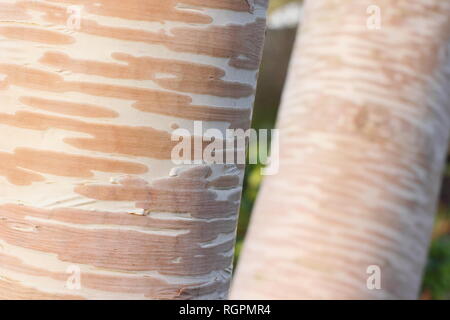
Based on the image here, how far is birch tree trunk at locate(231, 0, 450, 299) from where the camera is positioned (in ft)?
7.48

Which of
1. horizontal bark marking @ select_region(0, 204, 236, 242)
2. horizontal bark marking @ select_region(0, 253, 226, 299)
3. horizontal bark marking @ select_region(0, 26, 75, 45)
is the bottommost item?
horizontal bark marking @ select_region(0, 253, 226, 299)

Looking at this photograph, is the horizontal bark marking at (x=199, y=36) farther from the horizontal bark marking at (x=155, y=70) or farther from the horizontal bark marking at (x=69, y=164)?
the horizontal bark marking at (x=69, y=164)

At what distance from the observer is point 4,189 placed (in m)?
1.10

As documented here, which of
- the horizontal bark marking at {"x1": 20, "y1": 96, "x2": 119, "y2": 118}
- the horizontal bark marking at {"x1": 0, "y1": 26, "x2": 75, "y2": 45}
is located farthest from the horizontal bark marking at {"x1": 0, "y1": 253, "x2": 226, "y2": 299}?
the horizontal bark marking at {"x1": 0, "y1": 26, "x2": 75, "y2": 45}

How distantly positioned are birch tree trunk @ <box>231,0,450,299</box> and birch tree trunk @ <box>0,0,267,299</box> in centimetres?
123

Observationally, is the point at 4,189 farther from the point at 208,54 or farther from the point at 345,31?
the point at 345,31

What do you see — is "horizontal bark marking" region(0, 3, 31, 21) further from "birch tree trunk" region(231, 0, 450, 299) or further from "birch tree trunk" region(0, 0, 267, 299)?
"birch tree trunk" region(231, 0, 450, 299)

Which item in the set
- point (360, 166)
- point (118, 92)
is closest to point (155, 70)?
point (118, 92)

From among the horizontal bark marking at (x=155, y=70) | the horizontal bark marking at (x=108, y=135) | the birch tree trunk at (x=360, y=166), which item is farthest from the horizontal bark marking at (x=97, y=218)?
the birch tree trunk at (x=360, y=166)

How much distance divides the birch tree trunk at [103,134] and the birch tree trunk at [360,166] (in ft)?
4.04

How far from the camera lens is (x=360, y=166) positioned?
229cm

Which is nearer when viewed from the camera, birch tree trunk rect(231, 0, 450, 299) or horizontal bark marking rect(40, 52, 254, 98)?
horizontal bark marking rect(40, 52, 254, 98)

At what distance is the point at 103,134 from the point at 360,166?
4.63ft

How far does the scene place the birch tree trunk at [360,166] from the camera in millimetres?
2279
